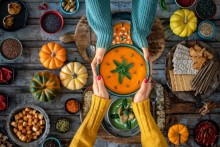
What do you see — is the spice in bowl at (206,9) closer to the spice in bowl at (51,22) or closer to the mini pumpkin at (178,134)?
the mini pumpkin at (178,134)

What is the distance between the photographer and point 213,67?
3.62 meters

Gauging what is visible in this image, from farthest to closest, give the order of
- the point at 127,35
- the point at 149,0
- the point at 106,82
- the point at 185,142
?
the point at 185,142
the point at 127,35
the point at 106,82
the point at 149,0

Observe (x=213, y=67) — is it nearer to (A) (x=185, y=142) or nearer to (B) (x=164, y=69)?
(B) (x=164, y=69)

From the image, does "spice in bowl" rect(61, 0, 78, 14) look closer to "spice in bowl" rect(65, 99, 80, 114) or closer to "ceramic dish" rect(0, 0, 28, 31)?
"ceramic dish" rect(0, 0, 28, 31)

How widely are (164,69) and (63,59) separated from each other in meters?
1.07

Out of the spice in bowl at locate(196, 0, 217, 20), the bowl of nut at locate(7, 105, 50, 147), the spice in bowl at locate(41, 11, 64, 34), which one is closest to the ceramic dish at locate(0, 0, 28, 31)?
the spice in bowl at locate(41, 11, 64, 34)

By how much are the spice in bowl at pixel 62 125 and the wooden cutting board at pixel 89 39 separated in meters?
0.68

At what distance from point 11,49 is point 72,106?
867 millimetres

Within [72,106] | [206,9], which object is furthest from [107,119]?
[206,9]

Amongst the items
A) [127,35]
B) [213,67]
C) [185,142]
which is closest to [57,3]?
[127,35]

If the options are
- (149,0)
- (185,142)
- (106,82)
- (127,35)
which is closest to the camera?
(149,0)

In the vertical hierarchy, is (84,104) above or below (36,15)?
below

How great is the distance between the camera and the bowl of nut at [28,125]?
3.62 meters

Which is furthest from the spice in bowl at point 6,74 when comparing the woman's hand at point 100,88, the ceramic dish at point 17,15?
the woman's hand at point 100,88
